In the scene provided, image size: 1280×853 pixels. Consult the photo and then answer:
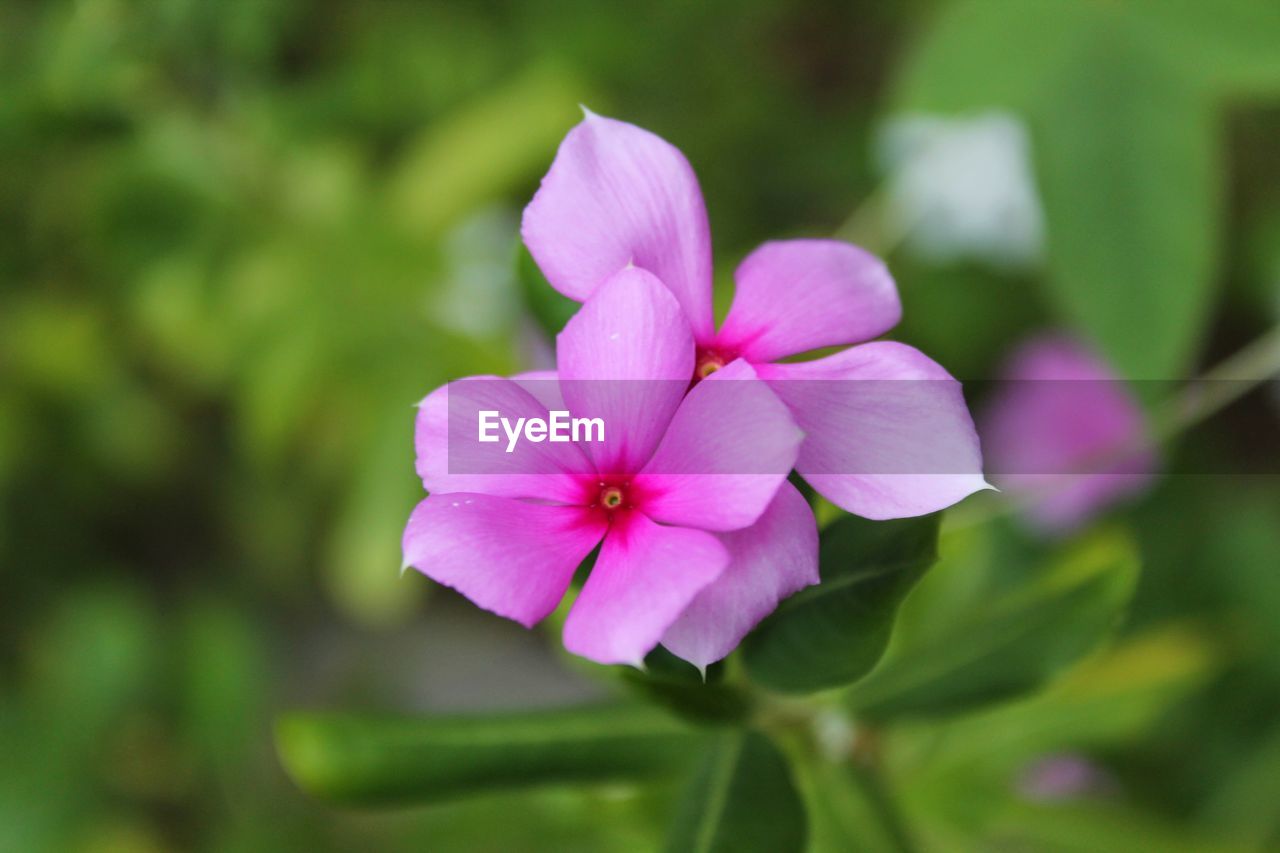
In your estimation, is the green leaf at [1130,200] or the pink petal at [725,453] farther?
the green leaf at [1130,200]

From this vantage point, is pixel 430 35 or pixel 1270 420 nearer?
pixel 430 35

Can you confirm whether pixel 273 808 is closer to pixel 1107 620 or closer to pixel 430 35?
pixel 430 35

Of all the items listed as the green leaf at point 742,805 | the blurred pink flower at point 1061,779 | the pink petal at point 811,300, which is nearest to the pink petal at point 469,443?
the pink petal at point 811,300

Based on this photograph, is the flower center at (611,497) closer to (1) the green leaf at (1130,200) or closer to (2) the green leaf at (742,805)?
(2) the green leaf at (742,805)

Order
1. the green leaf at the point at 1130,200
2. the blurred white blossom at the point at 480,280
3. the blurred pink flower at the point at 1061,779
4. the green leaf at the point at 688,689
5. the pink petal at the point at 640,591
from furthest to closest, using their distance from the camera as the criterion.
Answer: the blurred white blossom at the point at 480,280 → the blurred pink flower at the point at 1061,779 → the green leaf at the point at 1130,200 → the green leaf at the point at 688,689 → the pink petal at the point at 640,591

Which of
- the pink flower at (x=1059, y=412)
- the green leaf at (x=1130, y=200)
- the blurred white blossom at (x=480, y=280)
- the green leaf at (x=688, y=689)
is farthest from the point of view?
the blurred white blossom at (x=480, y=280)

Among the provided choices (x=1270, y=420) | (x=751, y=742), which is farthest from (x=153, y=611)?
(x=1270, y=420)

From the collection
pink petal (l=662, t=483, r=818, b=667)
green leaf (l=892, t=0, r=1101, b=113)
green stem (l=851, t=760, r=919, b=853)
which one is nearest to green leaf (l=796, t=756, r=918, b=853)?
green stem (l=851, t=760, r=919, b=853)

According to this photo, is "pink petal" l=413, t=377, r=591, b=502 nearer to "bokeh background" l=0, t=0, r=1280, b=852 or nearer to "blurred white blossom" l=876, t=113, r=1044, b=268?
"bokeh background" l=0, t=0, r=1280, b=852
